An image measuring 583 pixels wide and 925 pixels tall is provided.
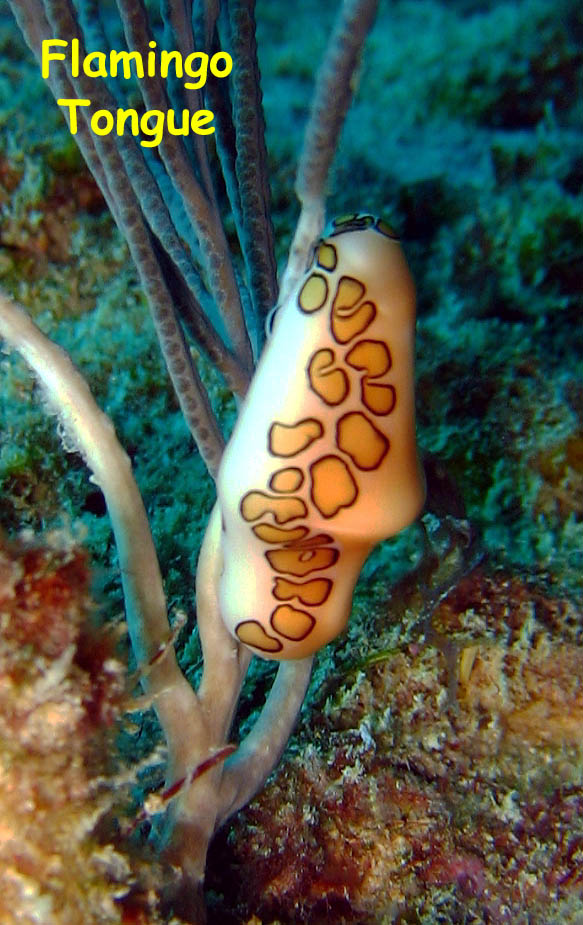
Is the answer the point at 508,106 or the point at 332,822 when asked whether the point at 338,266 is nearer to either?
the point at 332,822

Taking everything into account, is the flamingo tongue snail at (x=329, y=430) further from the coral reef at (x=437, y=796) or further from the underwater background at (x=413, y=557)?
the coral reef at (x=437, y=796)

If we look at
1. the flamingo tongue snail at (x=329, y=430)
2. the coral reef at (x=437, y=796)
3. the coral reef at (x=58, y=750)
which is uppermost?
the flamingo tongue snail at (x=329, y=430)

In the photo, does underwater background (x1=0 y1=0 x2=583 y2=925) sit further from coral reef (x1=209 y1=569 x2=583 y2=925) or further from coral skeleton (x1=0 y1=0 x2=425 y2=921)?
coral skeleton (x1=0 y1=0 x2=425 y2=921)

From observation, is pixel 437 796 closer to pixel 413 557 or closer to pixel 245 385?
pixel 413 557

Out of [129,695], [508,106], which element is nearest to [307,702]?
[129,695]

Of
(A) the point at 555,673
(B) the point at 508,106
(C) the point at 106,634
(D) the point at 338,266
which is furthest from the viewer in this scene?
(B) the point at 508,106

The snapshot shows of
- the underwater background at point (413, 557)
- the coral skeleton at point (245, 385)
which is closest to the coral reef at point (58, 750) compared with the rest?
the underwater background at point (413, 557)

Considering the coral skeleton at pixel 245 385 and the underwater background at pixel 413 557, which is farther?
the underwater background at pixel 413 557
